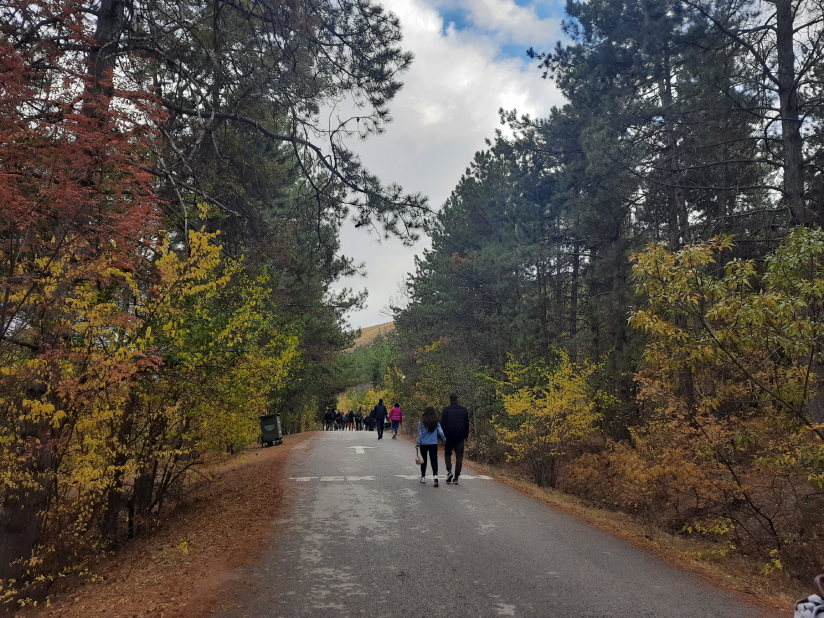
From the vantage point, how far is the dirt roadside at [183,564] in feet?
15.1

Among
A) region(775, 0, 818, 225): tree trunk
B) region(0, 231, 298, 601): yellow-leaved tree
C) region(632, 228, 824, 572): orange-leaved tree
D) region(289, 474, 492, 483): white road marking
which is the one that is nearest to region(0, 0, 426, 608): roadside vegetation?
region(0, 231, 298, 601): yellow-leaved tree

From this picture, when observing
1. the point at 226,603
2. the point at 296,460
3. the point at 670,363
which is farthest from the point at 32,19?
the point at 296,460

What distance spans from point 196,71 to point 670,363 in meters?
9.19

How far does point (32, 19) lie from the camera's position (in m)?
6.25

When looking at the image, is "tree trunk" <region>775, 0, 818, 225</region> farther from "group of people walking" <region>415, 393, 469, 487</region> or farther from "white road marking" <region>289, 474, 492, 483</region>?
"white road marking" <region>289, 474, 492, 483</region>

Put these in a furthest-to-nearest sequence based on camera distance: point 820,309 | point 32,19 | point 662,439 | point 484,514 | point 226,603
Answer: point 662,439, point 484,514, point 820,309, point 32,19, point 226,603

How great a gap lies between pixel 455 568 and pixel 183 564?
3157mm

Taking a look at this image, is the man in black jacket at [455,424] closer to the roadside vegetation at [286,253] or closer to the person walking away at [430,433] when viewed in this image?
the person walking away at [430,433]

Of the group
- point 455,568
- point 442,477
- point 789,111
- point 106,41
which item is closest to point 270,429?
point 442,477

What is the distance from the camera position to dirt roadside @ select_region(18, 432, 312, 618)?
15.1ft

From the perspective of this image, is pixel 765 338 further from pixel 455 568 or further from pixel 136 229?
pixel 136 229

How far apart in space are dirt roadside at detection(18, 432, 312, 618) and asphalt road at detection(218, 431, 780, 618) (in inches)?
13.3

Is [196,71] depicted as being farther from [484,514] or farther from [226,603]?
[484,514]

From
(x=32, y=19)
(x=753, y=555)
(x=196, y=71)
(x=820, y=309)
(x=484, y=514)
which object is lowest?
(x=753, y=555)
